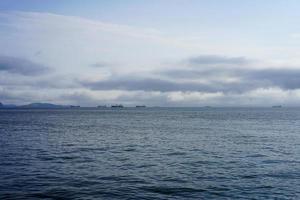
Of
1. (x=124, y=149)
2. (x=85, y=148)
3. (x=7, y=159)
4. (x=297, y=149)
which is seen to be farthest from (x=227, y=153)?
(x=7, y=159)

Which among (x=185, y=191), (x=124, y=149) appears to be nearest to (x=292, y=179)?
(x=185, y=191)

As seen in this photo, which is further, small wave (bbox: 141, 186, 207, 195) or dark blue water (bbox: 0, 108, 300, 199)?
small wave (bbox: 141, 186, 207, 195)

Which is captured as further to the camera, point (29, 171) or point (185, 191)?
point (29, 171)

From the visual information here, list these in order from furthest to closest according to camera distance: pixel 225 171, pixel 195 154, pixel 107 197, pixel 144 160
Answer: pixel 195 154, pixel 144 160, pixel 225 171, pixel 107 197

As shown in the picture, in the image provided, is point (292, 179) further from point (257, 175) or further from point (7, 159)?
point (7, 159)

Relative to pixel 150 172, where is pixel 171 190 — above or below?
below

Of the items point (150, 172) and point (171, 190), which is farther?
point (150, 172)

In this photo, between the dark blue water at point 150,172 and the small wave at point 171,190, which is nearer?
the dark blue water at point 150,172

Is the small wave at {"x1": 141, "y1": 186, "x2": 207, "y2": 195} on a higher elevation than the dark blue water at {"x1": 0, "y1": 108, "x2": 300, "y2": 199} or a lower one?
lower

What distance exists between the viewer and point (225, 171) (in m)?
37.8

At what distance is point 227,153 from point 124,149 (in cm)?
1585

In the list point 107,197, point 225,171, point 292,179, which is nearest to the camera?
point 107,197

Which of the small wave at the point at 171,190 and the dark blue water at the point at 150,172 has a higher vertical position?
the dark blue water at the point at 150,172

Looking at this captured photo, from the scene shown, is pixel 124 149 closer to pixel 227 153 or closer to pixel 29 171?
pixel 227 153
